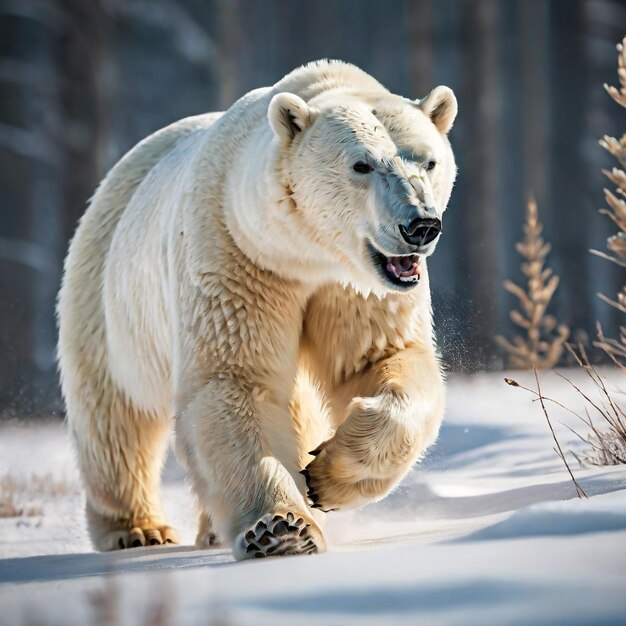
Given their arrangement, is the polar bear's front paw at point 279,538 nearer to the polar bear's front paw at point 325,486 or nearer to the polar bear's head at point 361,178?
the polar bear's front paw at point 325,486

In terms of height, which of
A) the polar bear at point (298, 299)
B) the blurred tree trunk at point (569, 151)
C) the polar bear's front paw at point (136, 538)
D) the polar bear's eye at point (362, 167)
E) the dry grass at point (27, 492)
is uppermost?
the polar bear's eye at point (362, 167)

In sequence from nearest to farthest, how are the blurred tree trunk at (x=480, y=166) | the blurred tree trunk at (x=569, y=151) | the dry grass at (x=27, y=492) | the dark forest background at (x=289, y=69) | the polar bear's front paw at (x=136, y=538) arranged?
the polar bear's front paw at (x=136, y=538), the dry grass at (x=27, y=492), the blurred tree trunk at (x=480, y=166), the dark forest background at (x=289, y=69), the blurred tree trunk at (x=569, y=151)

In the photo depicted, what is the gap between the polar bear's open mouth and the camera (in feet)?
10.4

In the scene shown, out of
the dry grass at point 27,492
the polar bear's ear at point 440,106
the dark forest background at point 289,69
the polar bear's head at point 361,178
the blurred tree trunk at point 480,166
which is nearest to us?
A: the polar bear's head at point 361,178

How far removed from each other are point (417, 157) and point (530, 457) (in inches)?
79.4

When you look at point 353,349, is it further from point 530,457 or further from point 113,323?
point 530,457

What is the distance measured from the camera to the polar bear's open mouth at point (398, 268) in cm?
316

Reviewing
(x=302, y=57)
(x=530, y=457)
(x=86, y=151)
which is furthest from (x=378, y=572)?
(x=302, y=57)

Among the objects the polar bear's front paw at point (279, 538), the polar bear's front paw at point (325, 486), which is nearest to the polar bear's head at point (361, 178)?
the polar bear's front paw at point (325, 486)

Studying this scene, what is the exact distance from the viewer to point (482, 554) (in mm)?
2168

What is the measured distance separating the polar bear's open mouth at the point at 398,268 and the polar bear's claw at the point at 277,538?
70 centimetres

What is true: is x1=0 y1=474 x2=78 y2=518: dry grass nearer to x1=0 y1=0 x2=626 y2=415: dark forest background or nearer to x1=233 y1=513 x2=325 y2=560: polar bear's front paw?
x1=233 y1=513 x2=325 y2=560: polar bear's front paw

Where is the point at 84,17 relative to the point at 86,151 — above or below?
above

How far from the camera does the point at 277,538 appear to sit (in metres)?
2.92
